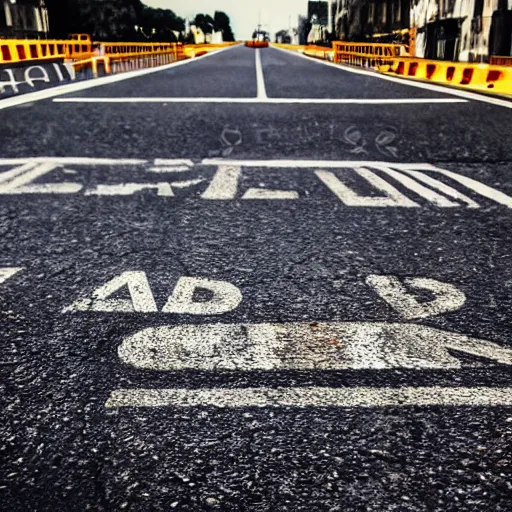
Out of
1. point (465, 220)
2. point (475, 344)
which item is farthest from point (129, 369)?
point (465, 220)

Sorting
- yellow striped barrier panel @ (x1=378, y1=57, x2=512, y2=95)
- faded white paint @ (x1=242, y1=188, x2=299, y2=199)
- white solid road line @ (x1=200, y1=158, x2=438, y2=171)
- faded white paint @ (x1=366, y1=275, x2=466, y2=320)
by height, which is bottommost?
yellow striped barrier panel @ (x1=378, y1=57, x2=512, y2=95)

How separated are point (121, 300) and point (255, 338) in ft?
1.92

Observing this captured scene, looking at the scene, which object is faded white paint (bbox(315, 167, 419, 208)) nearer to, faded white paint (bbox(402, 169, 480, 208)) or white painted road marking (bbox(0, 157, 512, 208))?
white painted road marking (bbox(0, 157, 512, 208))

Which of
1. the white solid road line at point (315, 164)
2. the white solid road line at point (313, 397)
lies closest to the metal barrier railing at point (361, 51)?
the white solid road line at point (315, 164)

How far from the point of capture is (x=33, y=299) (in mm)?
2467

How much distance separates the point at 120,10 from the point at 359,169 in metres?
73.6

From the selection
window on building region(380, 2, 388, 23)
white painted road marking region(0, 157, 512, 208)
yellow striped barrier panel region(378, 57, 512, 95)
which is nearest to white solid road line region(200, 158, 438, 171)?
white painted road marking region(0, 157, 512, 208)

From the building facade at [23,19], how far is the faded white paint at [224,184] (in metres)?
55.0

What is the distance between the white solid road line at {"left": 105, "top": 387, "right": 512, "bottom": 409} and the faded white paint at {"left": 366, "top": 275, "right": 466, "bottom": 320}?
0.53 metres

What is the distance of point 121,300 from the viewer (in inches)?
97.0

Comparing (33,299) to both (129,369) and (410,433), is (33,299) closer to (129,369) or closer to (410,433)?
(129,369)

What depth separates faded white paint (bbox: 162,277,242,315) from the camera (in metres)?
2.36

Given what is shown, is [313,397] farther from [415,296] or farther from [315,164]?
[315,164]

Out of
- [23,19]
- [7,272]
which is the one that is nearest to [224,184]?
[7,272]
